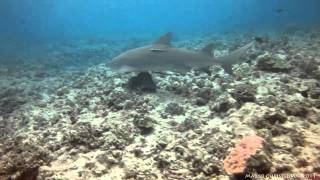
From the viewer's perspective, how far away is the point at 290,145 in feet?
17.9

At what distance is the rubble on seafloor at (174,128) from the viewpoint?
4.98 metres

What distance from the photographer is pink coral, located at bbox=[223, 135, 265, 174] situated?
458cm

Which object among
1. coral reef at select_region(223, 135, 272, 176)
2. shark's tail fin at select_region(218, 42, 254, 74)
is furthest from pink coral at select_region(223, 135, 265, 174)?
shark's tail fin at select_region(218, 42, 254, 74)

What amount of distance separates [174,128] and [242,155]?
2.33 m

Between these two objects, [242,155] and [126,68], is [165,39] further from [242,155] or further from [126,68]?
[242,155]

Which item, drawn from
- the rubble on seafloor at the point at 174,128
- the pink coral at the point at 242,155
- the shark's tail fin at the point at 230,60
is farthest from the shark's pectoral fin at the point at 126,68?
the pink coral at the point at 242,155

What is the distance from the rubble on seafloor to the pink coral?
2 cm

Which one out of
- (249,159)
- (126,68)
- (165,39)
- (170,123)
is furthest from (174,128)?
(165,39)

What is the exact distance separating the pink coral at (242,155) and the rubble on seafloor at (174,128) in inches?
0.6

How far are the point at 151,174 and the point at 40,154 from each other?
1885mm

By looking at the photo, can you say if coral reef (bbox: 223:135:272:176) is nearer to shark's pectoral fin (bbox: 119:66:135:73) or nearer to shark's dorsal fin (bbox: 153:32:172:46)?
shark's pectoral fin (bbox: 119:66:135:73)

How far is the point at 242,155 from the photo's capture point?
4.68 m

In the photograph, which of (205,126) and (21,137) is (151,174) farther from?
(21,137)

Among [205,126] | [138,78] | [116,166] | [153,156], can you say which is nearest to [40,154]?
[116,166]
